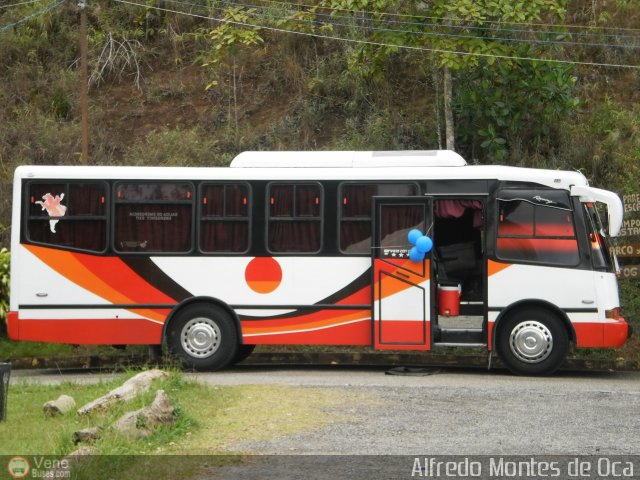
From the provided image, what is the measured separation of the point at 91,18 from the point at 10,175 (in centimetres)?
734

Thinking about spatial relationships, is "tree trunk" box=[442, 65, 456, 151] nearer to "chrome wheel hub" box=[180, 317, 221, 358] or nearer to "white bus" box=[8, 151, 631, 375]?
"white bus" box=[8, 151, 631, 375]

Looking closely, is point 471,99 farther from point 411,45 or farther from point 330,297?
point 330,297

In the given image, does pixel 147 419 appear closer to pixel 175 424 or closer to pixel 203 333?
pixel 175 424

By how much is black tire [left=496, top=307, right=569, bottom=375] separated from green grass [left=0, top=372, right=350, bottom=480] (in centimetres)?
386

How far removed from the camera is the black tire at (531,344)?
1644 cm

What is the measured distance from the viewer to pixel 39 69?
32562mm

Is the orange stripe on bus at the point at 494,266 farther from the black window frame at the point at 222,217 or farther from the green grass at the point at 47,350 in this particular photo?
the green grass at the point at 47,350

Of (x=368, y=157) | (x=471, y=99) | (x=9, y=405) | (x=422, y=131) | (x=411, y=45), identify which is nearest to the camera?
(x=9, y=405)

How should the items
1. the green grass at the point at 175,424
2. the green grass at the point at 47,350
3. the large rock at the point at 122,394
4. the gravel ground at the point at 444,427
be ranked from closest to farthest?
the green grass at the point at 175,424, the gravel ground at the point at 444,427, the large rock at the point at 122,394, the green grass at the point at 47,350

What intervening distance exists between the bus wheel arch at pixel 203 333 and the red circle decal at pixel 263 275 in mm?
517

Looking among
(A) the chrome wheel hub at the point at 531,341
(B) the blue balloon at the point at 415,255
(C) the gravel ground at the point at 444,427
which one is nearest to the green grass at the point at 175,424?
(C) the gravel ground at the point at 444,427

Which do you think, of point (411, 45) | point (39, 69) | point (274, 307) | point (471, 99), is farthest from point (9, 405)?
point (39, 69)

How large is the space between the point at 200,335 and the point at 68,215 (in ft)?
8.71

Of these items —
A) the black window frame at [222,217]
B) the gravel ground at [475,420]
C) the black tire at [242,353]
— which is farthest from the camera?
the black tire at [242,353]
